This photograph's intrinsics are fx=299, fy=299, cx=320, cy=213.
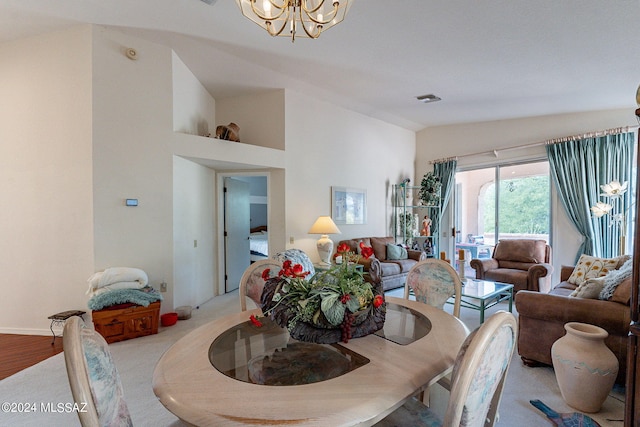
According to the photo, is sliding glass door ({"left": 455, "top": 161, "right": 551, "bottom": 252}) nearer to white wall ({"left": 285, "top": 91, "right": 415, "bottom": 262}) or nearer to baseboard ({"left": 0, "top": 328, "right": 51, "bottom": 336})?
white wall ({"left": 285, "top": 91, "right": 415, "bottom": 262})

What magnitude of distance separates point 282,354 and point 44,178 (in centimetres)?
369

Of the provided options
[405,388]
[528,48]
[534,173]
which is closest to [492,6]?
[528,48]

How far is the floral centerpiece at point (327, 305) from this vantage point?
125 centimetres

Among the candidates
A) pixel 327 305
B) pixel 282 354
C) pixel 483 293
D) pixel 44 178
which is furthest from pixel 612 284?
pixel 44 178

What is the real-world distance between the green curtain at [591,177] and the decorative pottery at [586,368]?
3.67 m

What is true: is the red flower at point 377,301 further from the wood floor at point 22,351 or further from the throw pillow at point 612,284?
the wood floor at point 22,351

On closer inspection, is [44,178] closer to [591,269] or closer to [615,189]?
[591,269]

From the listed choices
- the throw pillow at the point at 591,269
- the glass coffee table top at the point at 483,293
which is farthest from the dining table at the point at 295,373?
the throw pillow at the point at 591,269

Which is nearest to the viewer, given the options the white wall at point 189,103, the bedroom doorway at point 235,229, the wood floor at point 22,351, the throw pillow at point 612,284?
the throw pillow at point 612,284

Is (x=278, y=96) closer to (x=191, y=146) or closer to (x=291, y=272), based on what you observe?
(x=191, y=146)

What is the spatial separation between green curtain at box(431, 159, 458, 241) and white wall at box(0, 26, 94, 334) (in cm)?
605

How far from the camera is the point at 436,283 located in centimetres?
214

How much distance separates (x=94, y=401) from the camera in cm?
80

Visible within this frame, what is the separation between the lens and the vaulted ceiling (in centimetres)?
271
